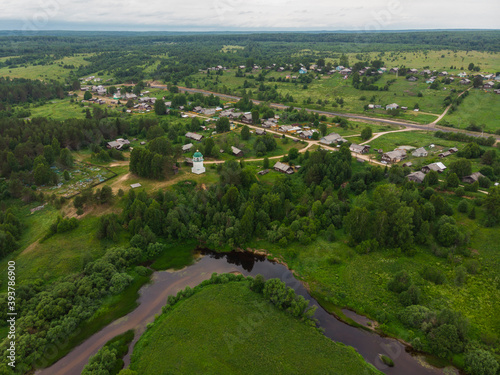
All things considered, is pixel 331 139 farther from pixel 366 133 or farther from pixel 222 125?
pixel 222 125

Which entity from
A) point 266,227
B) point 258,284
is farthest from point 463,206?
point 258,284

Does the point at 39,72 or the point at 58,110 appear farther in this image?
the point at 39,72

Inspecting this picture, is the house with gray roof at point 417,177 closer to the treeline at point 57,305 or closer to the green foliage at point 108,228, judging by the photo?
the treeline at point 57,305

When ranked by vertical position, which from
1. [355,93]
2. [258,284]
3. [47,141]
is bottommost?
[258,284]

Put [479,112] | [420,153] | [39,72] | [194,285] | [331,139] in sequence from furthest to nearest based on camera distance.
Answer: [39,72] < [479,112] < [331,139] < [420,153] < [194,285]

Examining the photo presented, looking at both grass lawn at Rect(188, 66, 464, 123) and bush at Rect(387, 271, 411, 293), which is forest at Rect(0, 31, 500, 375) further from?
grass lawn at Rect(188, 66, 464, 123)

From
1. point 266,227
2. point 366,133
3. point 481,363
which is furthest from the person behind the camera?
point 366,133

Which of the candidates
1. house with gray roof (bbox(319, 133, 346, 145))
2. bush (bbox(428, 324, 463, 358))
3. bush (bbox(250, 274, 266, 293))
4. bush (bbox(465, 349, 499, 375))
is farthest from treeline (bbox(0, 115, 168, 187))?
bush (bbox(465, 349, 499, 375))
